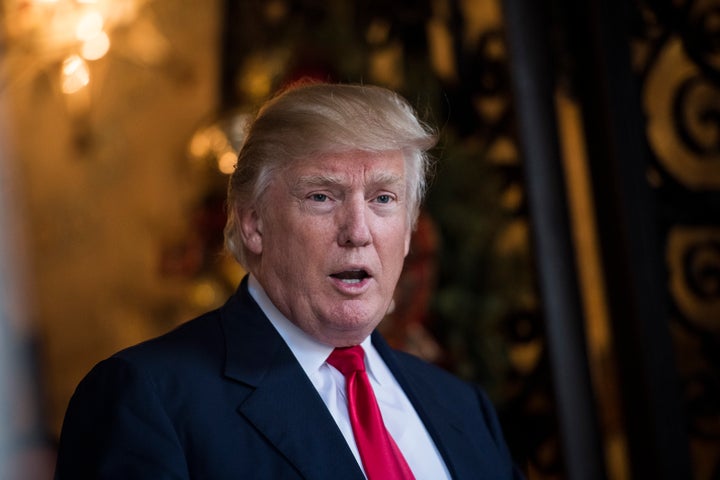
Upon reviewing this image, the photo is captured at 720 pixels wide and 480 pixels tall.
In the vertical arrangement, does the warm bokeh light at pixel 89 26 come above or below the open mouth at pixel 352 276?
above

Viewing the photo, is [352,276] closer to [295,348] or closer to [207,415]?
[295,348]

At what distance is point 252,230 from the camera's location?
4.27 ft

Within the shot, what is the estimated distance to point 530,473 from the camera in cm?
288

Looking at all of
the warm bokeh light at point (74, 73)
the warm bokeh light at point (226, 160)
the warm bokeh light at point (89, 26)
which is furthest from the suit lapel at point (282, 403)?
the warm bokeh light at point (89, 26)

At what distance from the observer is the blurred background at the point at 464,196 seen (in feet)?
7.64

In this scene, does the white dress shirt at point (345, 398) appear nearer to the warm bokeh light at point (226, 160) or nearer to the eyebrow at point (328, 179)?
the eyebrow at point (328, 179)

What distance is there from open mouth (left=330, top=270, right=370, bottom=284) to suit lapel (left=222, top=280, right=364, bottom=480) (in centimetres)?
13

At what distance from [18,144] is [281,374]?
4615 millimetres

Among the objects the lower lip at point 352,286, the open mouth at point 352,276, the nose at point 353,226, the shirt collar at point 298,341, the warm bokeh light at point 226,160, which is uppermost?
the warm bokeh light at point 226,160

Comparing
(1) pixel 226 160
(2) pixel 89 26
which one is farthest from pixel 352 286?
(2) pixel 89 26

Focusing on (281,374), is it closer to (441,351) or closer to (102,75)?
(441,351)

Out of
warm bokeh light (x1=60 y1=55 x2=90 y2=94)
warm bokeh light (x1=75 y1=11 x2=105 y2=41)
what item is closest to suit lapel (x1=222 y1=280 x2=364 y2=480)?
warm bokeh light (x1=60 y1=55 x2=90 y2=94)

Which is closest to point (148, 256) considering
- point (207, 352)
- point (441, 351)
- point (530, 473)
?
point (441, 351)

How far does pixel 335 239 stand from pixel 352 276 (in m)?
0.06
